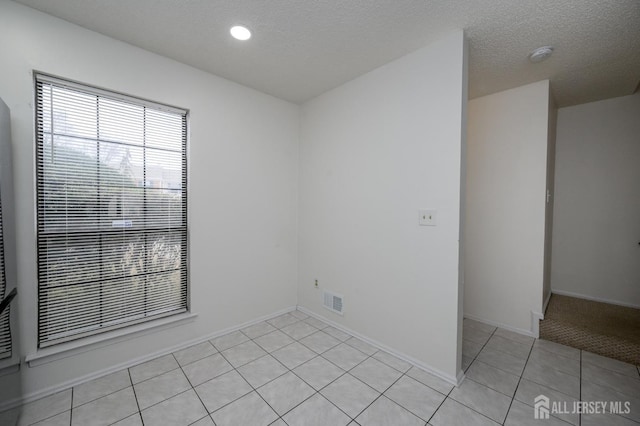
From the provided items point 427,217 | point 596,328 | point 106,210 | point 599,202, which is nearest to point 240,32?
point 106,210

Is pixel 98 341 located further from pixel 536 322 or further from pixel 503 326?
pixel 536 322

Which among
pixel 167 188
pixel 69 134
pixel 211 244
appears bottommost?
pixel 211 244

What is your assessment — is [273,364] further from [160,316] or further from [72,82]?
[72,82]

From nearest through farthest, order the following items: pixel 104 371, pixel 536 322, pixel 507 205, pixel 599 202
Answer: pixel 104 371
pixel 536 322
pixel 507 205
pixel 599 202

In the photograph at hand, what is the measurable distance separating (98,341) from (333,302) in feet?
7.29

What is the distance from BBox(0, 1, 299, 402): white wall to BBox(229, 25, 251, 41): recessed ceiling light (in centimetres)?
78

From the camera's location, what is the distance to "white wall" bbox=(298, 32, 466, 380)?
210 cm

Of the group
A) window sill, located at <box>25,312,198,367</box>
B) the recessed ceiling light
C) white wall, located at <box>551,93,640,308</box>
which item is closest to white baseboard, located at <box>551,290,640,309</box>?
white wall, located at <box>551,93,640,308</box>

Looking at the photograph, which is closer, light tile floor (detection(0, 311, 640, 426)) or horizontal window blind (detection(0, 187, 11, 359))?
horizontal window blind (detection(0, 187, 11, 359))

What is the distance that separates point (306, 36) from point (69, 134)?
2.05 meters

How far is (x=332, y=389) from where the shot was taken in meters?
1.98

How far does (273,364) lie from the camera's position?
2.30m

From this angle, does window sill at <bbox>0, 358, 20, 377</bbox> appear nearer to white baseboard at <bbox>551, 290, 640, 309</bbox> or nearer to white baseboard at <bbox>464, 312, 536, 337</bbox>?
white baseboard at <bbox>464, 312, 536, 337</bbox>

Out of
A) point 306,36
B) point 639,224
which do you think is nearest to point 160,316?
point 306,36
